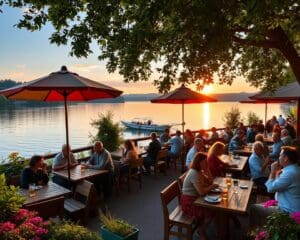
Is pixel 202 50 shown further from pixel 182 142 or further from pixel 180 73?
pixel 182 142

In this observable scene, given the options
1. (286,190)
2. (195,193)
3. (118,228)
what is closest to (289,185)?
(286,190)

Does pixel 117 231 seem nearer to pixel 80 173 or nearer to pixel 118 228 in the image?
pixel 118 228

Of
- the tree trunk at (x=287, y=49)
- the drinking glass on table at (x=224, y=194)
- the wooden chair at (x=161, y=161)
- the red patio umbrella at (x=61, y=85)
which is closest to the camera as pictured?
the drinking glass on table at (x=224, y=194)

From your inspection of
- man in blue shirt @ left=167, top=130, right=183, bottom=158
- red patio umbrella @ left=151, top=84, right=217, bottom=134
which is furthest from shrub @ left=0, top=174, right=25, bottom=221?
man in blue shirt @ left=167, top=130, right=183, bottom=158

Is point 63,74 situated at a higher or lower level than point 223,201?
higher

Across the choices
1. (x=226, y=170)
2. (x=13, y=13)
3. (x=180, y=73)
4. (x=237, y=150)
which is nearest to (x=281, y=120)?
(x=237, y=150)

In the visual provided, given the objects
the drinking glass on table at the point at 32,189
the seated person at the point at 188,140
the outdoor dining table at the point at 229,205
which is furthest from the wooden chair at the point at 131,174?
the outdoor dining table at the point at 229,205

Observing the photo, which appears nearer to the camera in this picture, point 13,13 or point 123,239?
point 123,239

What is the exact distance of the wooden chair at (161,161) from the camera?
8.66 metres

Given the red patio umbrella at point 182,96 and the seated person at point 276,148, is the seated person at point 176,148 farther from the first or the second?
the seated person at point 276,148

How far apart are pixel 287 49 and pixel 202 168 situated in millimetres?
3181

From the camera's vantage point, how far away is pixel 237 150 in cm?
912

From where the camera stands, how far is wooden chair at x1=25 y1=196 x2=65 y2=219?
157 inches

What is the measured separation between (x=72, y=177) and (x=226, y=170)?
11.5 ft
